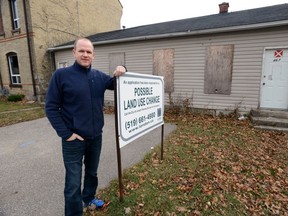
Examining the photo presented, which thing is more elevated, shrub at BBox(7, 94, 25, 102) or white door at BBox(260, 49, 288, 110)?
white door at BBox(260, 49, 288, 110)

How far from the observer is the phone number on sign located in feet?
8.57

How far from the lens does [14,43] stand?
476 inches

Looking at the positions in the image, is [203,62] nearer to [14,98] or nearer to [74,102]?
[74,102]

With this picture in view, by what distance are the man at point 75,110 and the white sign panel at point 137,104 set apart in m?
0.37

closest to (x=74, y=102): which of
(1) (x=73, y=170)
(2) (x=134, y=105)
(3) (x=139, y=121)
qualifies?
(1) (x=73, y=170)

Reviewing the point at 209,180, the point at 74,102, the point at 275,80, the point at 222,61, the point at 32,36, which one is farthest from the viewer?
the point at 32,36

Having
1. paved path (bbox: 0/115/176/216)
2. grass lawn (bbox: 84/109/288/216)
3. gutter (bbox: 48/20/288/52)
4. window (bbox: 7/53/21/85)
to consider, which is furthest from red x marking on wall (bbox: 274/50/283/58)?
window (bbox: 7/53/21/85)

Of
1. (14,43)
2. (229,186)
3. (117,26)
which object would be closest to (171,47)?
(229,186)

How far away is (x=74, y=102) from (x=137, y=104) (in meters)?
1.11

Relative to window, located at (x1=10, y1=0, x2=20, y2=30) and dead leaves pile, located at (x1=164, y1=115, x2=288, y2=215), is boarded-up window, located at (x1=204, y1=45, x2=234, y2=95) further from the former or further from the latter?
window, located at (x1=10, y1=0, x2=20, y2=30)

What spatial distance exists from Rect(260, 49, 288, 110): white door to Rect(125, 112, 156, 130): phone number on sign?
5.58m

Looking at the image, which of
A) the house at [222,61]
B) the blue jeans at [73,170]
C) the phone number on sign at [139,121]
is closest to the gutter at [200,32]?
the house at [222,61]

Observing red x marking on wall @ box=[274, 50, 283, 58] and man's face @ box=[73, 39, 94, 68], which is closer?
man's face @ box=[73, 39, 94, 68]

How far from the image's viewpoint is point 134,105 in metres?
2.74
